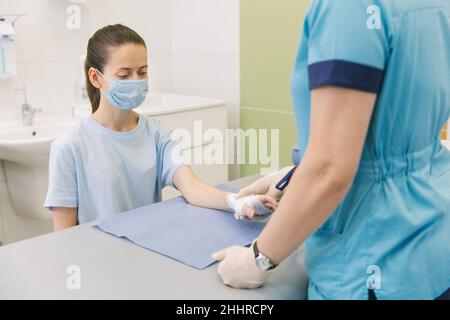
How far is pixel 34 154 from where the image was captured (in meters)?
2.02

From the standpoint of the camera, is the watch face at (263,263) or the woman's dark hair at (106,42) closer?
the watch face at (263,263)

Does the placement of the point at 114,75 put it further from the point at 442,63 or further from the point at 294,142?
the point at 294,142

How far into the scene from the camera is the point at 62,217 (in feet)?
4.60

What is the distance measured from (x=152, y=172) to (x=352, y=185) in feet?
2.80

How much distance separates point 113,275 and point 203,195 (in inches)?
17.6

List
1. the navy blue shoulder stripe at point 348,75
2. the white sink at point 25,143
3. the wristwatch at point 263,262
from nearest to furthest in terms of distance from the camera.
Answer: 1. the navy blue shoulder stripe at point 348,75
2. the wristwatch at point 263,262
3. the white sink at point 25,143

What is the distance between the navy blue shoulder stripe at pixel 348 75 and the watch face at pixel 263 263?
1.03ft

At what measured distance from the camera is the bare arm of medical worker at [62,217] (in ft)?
4.58

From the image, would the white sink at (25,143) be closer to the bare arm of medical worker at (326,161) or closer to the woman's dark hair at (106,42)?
the woman's dark hair at (106,42)

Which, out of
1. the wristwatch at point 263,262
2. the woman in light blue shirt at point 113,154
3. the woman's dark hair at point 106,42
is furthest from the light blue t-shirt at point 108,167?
the wristwatch at point 263,262

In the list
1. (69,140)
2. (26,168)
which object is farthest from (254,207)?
(26,168)

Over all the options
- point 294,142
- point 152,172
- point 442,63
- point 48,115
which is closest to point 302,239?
point 442,63

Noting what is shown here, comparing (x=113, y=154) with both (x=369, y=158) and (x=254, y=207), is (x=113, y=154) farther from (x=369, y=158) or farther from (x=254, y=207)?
(x=369, y=158)

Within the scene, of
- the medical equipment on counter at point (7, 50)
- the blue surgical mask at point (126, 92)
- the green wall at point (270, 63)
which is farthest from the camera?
the green wall at point (270, 63)
